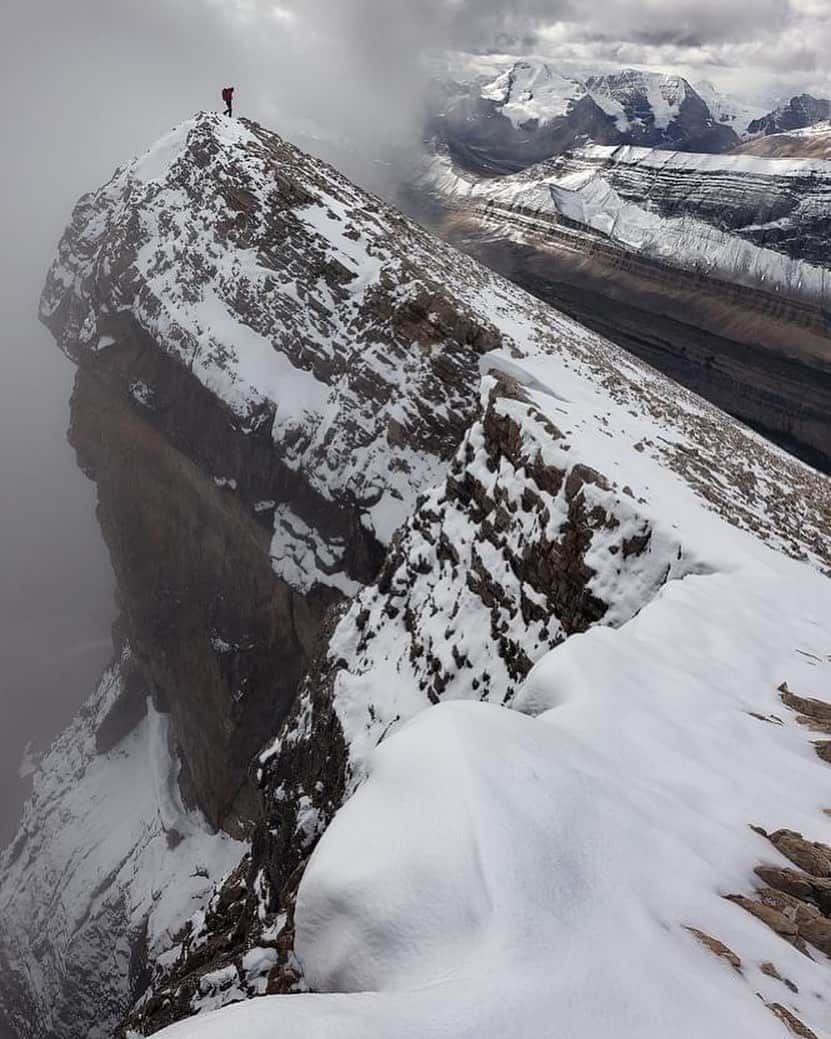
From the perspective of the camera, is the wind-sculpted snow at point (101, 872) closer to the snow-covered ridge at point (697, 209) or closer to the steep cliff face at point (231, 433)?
the steep cliff face at point (231, 433)

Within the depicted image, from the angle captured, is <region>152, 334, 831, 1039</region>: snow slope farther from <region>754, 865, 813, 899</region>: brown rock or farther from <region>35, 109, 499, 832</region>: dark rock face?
<region>35, 109, 499, 832</region>: dark rock face

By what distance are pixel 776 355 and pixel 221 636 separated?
319 ft

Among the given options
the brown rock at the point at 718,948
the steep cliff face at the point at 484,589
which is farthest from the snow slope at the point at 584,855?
the steep cliff face at the point at 484,589

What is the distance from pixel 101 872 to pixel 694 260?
433ft

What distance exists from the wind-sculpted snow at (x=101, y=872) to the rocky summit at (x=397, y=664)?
22 centimetres

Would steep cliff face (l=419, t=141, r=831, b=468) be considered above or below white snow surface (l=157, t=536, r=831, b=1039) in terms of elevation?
above

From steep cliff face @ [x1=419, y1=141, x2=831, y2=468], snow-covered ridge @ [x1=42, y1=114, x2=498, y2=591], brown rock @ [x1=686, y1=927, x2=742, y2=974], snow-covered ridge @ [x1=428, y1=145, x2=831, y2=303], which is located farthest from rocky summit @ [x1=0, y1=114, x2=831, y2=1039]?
snow-covered ridge @ [x1=428, y1=145, x2=831, y2=303]

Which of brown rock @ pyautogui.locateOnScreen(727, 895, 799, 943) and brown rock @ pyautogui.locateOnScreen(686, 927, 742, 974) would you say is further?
brown rock @ pyautogui.locateOnScreen(727, 895, 799, 943)

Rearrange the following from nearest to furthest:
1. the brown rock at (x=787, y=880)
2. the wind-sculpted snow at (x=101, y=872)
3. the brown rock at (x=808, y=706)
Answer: the brown rock at (x=787, y=880), the brown rock at (x=808, y=706), the wind-sculpted snow at (x=101, y=872)

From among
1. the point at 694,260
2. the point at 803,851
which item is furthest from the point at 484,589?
the point at 694,260

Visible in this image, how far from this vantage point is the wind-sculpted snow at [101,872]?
102 feet

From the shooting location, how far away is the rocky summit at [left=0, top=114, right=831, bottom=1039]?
3693 mm

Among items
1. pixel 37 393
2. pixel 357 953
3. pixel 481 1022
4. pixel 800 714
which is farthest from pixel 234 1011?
pixel 37 393

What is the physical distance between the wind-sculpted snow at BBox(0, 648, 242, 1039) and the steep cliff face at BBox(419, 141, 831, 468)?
7005cm
